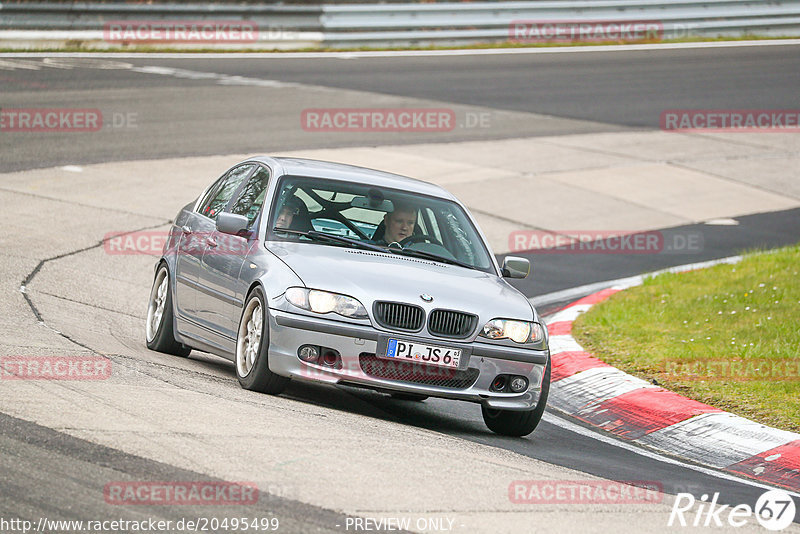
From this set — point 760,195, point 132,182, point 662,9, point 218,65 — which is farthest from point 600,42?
point 132,182

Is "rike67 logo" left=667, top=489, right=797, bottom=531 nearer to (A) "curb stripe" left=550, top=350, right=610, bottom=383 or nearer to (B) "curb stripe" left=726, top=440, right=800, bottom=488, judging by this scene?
(B) "curb stripe" left=726, top=440, right=800, bottom=488

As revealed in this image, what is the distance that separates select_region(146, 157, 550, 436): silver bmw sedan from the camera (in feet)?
24.2

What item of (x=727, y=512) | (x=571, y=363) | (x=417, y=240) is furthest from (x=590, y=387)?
(x=727, y=512)

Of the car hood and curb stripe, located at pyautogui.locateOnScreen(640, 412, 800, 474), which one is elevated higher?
the car hood

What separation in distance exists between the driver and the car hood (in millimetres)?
364

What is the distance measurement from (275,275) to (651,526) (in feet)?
9.84

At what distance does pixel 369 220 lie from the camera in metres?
8.59

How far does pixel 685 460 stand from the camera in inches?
302

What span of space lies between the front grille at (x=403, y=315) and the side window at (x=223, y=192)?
87.6 inches

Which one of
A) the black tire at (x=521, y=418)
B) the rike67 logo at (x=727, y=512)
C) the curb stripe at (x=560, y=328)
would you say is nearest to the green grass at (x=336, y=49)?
the curb stripe at (x=560, y=328)

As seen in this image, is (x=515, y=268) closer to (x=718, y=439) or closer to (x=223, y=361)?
(x=718, y=439)

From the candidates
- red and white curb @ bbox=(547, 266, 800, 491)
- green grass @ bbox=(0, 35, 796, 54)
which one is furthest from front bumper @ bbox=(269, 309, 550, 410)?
green grass @ bbox=(0, 35, 796, 54)

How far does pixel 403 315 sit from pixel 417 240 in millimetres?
1259

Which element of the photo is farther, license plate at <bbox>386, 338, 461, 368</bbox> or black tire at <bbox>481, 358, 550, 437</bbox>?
black tire at <bbox>481, 358, 550, 437</bbox>
